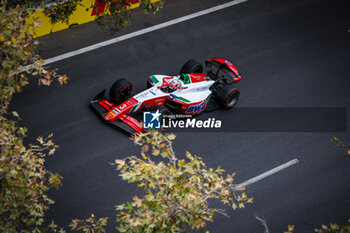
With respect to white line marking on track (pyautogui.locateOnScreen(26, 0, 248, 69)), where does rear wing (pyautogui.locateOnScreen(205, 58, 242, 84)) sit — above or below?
below

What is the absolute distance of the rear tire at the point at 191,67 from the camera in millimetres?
13328

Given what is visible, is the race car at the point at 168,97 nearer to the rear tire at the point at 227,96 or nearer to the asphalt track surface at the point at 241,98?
the rear tire at the point at 227,96

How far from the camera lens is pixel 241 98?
13453 millimetres

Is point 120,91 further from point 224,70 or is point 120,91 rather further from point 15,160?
point 15,160

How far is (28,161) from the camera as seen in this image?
692 cm

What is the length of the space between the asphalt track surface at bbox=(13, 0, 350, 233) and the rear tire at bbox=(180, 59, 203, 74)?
3.20 ft

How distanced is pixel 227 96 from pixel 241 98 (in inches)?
45.2

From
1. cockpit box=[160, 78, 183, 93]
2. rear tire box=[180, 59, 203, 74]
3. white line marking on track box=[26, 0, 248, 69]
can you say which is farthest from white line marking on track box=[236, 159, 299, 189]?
white line marking on track box=[26, 0, 248, 69]

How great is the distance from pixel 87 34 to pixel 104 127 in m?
4.80

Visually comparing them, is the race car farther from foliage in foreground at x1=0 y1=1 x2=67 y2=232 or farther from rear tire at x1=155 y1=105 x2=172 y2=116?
foliage in foreground at x1=0 y1=1 x2=67 y2=232

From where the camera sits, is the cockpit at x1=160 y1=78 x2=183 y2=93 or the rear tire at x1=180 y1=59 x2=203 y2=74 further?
the rear tire at x1=180 y1=59 x2=203 y2=74

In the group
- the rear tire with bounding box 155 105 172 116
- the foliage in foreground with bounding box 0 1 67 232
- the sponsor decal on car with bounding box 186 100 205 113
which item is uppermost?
the sponsor decal on car with bounding box 186 100 205 113

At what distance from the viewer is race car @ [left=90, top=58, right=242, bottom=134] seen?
38.9 feet

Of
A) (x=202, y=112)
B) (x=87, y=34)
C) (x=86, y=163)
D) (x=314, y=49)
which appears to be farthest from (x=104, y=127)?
(x=314, y=49)
